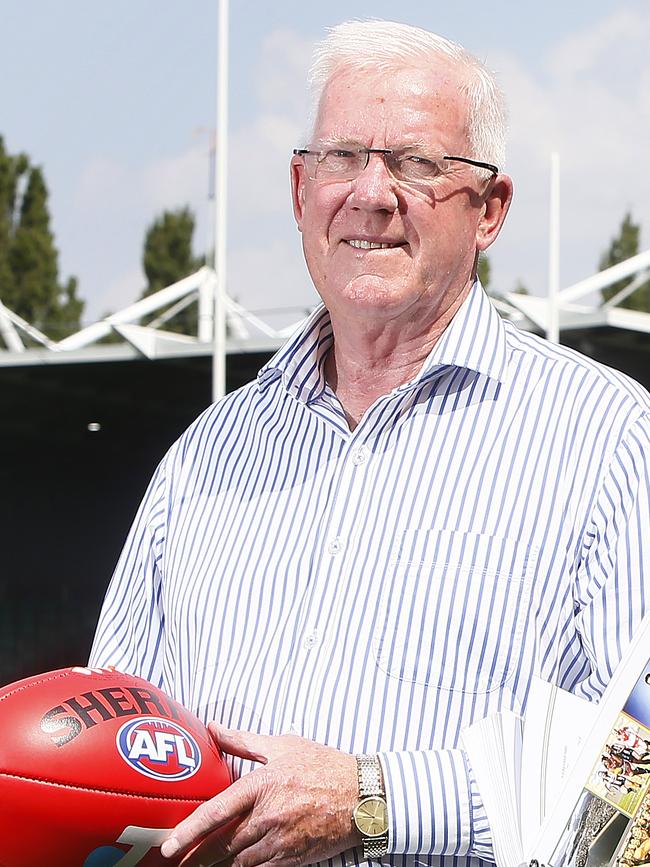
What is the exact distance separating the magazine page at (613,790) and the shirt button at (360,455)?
833 millimetres

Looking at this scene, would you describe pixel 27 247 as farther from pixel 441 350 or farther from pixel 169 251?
pixel 441 350

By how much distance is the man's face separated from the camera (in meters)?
2.25

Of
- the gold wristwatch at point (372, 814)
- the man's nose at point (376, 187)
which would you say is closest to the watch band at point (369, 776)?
the gold wristwatch at point (372, 814)

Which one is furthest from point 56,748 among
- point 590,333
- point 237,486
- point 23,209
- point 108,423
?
point 23,209

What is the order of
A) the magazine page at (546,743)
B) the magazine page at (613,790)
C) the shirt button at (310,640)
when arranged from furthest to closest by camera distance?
the shirt button at (310,640)
the magazine page at (546,743)
the magazine page at (613,790)

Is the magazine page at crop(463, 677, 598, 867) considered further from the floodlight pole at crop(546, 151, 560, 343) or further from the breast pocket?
the floodlight pole at crop(546, 151, 560, 343)

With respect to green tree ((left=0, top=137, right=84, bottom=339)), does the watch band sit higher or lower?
lower

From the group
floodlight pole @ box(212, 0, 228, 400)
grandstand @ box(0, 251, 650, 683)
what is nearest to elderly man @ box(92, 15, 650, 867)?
grandstand @ box(0, 251, 650, 683)

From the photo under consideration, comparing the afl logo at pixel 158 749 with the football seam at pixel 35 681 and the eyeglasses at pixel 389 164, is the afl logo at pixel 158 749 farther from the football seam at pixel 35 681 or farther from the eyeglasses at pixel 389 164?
the eyeglasses at pixel 389 164

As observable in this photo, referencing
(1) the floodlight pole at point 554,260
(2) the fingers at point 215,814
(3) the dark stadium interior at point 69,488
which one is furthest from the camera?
(3) the dark stadium interior at point 69,488

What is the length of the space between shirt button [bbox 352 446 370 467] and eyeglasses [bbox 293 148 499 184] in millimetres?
468

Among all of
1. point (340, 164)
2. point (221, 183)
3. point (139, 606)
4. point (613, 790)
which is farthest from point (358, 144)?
point (221, 183)

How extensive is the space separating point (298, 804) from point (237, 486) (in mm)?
Result: 717

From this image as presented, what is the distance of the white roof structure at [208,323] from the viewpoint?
15562 millimetres
